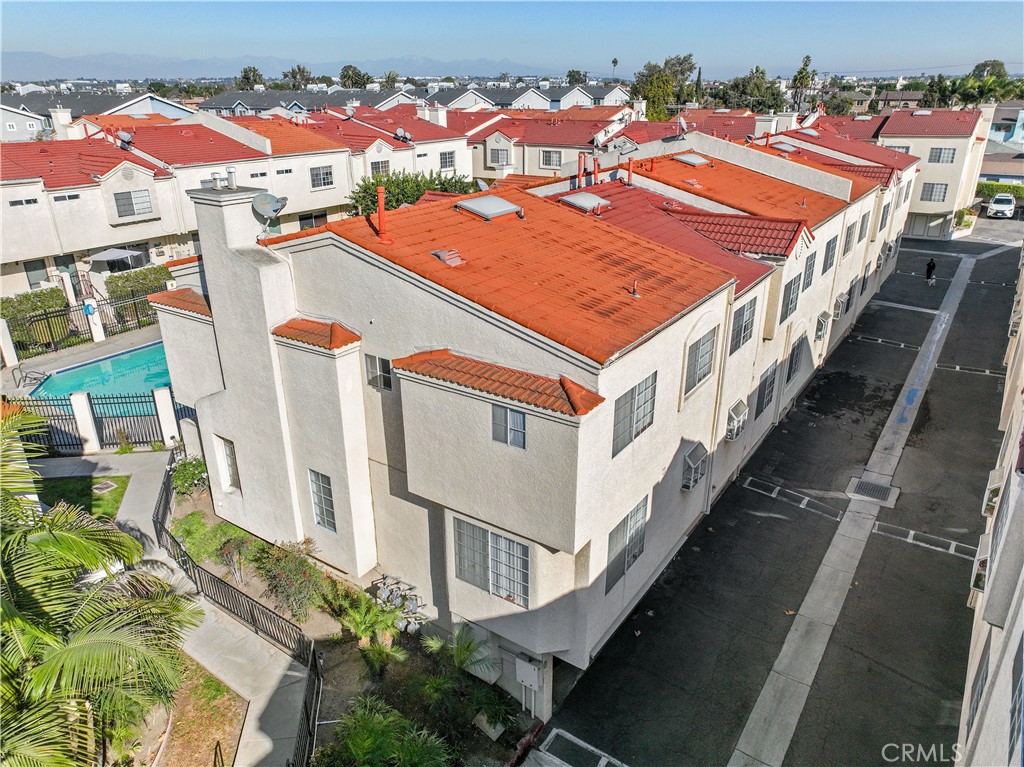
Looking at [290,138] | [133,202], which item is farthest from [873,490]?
[290,138]

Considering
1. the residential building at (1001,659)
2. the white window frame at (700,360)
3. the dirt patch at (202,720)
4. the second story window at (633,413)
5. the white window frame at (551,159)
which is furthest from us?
the white window frame at (551,159)

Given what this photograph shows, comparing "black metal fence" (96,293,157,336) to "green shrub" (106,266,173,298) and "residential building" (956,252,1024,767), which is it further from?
"residential building" (956,252,1024,767)

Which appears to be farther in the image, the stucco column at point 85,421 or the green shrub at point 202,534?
the stucco column at point 85,421

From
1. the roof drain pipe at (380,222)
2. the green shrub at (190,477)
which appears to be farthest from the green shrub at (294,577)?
the roof drain pipe at (380,222)

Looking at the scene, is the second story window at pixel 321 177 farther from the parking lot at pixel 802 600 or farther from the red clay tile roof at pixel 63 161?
the parking lot at pixel 802 600

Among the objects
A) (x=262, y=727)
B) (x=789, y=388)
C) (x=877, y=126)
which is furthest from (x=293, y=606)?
(x=877, y=126)

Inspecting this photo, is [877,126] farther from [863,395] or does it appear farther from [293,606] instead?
[293,606]

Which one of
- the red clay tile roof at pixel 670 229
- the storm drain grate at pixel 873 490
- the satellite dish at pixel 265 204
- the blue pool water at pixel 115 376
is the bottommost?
the storm drain grate at pixel 873 490
